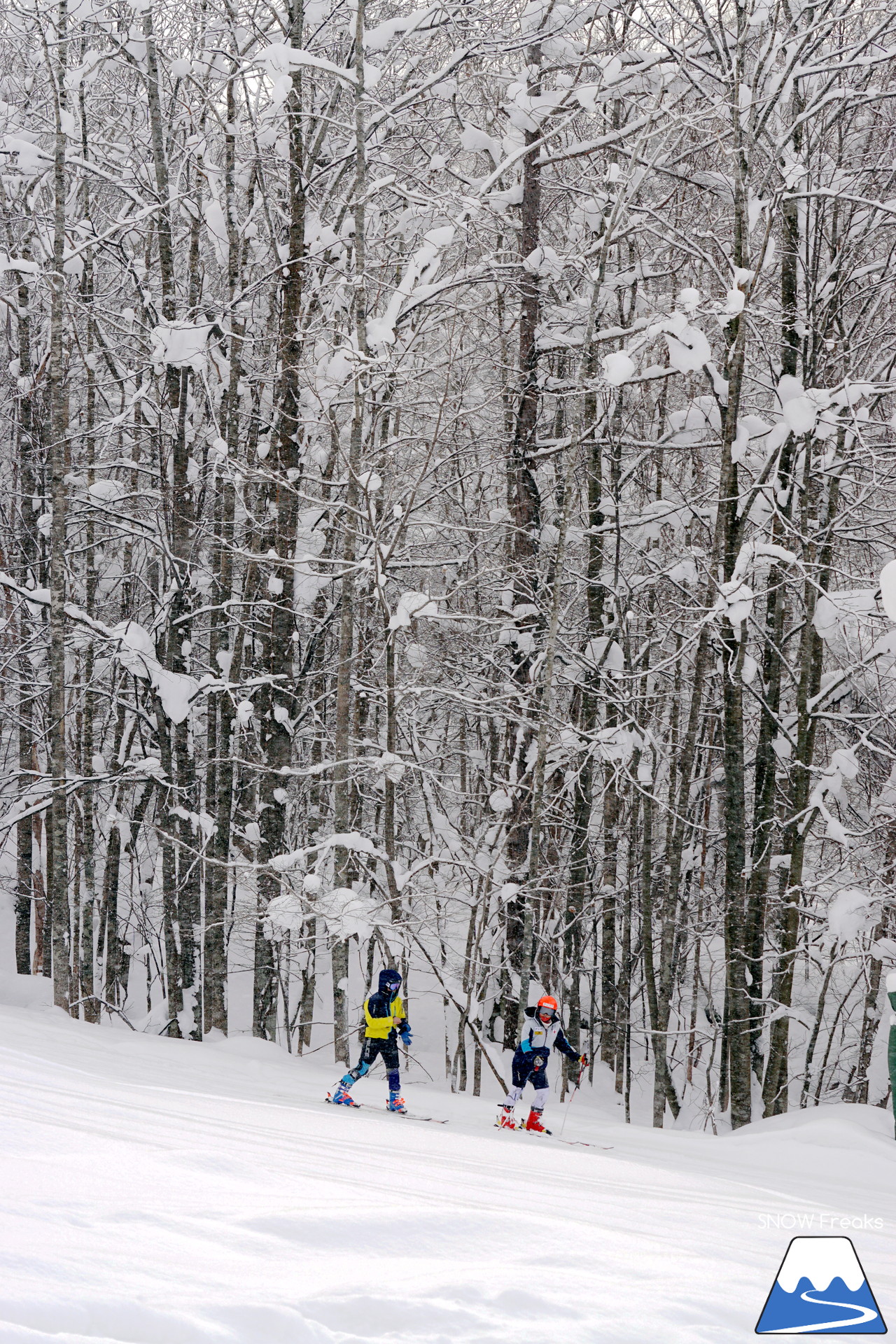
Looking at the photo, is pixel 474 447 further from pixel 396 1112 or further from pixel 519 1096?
pixel 396 1112

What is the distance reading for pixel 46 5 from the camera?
12.4 meters

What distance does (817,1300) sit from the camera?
3.23m

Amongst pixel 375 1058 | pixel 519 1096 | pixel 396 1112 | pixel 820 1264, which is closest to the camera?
pixel 820 1264

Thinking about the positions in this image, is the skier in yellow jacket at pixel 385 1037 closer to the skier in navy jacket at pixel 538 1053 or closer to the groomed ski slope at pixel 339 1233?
the skier in navy jacket at pixel 538 1053

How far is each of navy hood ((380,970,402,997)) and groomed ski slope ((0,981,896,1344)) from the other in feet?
6.04

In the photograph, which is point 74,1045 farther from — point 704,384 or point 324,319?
point 704,384

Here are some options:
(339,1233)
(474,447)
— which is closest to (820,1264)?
(339,1233)

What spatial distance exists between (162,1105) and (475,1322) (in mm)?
3594

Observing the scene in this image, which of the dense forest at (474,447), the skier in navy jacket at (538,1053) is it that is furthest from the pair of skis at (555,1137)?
the dense forest at (474,447)

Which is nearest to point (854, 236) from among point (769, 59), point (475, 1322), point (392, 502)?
point (769, 59)

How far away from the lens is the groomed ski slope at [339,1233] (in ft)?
8.03

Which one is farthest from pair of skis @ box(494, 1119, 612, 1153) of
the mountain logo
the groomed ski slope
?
the mountain logo

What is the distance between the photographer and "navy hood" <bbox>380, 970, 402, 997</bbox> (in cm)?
869

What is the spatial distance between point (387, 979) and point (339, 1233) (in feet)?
18.6
